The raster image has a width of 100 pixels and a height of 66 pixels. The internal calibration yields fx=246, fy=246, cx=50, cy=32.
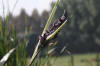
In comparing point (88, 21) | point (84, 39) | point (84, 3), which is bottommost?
point (84, 39)

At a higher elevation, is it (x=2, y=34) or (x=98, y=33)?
(x=2, y=34)

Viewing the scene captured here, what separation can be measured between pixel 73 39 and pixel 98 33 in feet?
14.3

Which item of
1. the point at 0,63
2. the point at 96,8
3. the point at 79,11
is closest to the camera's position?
the point at 0,63

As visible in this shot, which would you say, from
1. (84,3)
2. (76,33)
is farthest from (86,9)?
(76,33)

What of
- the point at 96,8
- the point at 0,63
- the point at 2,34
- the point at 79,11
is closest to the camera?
the point at 0,63

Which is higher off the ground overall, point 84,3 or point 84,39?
point 84,3

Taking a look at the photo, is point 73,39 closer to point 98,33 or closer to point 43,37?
point 98,33

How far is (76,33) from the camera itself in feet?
143

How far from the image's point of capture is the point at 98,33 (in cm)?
4156

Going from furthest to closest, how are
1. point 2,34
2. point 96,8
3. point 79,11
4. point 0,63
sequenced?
point 79,11, point 96,8, point 2,34, point 0,63

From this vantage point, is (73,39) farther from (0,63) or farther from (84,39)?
(0,63)

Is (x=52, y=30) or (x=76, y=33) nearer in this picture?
(x=52, y=30)

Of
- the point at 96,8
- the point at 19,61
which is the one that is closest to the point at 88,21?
the point at 96,8

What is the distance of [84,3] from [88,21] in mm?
3833
